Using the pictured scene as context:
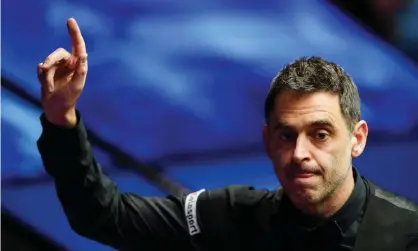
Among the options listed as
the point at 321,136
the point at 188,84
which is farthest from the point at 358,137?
the point at 188,84

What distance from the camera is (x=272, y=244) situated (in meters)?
0.88

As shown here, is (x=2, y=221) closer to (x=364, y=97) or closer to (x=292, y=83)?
(x=292, y=83)

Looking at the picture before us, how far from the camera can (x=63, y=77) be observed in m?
0.75

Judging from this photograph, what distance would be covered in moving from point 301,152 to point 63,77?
1.08 feet

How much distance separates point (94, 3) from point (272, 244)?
58 centimetres

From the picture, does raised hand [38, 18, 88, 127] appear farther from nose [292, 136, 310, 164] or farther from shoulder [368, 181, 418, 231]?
shoulder [368, 181, 418, 231]

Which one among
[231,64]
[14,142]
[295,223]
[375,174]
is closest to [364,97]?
[375,174]

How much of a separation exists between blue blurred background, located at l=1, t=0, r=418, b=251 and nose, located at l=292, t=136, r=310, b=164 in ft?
1.13

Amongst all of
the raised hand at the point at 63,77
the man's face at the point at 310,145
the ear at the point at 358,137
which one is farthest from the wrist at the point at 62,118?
the ear at the point at 358,137

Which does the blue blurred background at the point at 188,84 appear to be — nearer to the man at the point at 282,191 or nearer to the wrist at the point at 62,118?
the man at the point at 282,191

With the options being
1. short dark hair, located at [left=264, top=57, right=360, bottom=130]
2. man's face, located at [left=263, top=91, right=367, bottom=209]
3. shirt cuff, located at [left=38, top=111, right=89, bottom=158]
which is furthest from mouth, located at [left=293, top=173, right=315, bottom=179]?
shirt cuff, located at [left=38, top=111, right=89, bottom=158]

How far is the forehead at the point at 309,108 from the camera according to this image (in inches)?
31.6

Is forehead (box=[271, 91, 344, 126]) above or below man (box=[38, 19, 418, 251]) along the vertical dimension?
above

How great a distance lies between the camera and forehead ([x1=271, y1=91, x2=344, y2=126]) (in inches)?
31.6
